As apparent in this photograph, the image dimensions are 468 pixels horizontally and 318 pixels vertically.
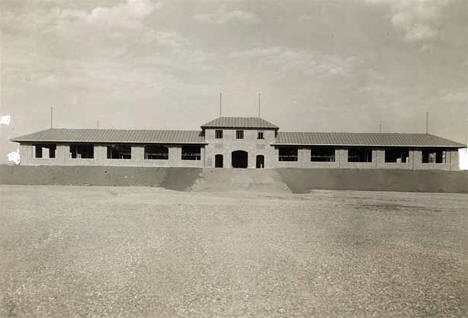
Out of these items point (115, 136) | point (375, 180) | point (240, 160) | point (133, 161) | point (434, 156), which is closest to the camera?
point (375, 180)

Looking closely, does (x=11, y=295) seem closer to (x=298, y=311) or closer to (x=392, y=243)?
(x=298, y=311)

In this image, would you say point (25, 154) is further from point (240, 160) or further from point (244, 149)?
point (244, 149)

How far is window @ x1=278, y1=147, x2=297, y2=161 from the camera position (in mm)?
44219

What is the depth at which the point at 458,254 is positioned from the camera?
1038 centimetres

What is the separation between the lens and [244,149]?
4328 cm

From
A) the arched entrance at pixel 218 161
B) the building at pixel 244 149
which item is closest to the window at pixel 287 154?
the building at pixel 244 149

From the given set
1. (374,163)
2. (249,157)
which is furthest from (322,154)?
(249,157)

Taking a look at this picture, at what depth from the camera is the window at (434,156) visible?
44.1 metres

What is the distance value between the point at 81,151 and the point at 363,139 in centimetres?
3304

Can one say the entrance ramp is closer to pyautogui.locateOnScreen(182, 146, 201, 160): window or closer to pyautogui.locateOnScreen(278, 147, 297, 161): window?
pyautogui.locateOnScreen(278, 147, 297, 161): window

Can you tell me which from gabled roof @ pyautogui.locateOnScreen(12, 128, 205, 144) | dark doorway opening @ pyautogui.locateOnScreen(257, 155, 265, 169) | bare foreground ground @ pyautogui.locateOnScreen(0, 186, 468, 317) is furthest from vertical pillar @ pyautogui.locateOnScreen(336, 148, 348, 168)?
bare foreground ground @ pyautogui.locateOnScreen(0, 186, 468, 317)

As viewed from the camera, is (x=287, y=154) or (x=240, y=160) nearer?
(x=287, y=154)

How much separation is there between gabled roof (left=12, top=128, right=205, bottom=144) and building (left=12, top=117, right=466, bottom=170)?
11 centimetres

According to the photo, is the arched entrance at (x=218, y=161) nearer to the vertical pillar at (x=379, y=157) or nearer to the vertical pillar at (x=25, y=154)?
the vertical pillar at (x=379, y=157)
